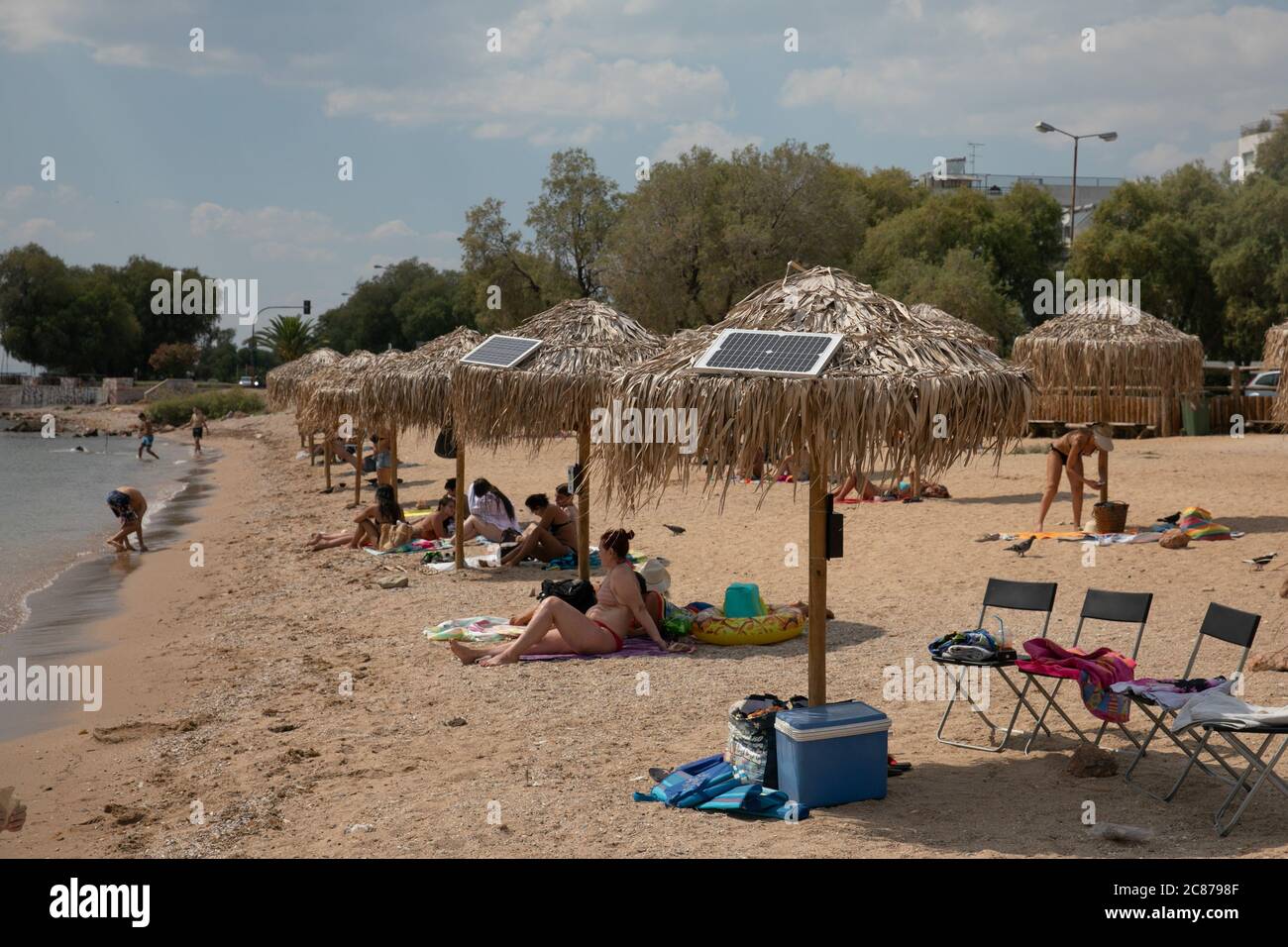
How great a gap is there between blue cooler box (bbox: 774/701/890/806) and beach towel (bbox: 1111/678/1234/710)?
1.15 m

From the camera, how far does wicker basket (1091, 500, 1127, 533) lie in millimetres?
12297

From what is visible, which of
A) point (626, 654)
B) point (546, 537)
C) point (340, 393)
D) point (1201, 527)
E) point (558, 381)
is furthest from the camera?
point (340, 393)

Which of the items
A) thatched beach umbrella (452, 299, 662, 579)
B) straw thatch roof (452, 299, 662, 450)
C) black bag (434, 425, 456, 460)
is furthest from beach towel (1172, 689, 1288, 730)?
black bag (434, 425, 456, 460)

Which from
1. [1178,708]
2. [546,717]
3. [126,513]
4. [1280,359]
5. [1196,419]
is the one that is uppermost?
A: [1280,359]

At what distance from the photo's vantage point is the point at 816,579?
18.5 ft

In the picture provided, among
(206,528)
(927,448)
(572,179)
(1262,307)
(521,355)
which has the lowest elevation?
(206,528)

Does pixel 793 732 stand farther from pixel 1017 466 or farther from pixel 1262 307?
pixel 1262 307

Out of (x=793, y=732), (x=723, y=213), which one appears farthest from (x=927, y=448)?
(x=723, y=213)

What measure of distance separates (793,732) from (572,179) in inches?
1340

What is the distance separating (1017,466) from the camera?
1948cm

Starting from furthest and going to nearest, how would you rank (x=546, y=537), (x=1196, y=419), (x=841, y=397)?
(x=1196, y=419) < (x=546, y=537) < (x=841, y=397)

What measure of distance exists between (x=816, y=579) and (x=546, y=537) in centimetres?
674

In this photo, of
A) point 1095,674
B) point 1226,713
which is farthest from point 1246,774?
point 1095,674

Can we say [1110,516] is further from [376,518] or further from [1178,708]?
[376,518]
